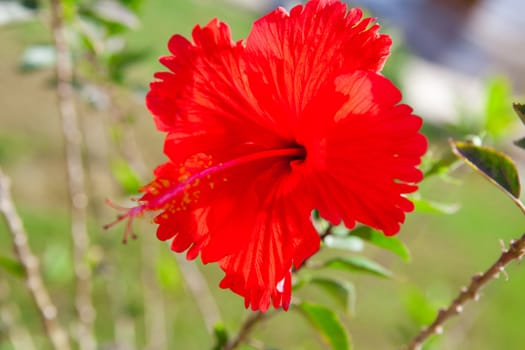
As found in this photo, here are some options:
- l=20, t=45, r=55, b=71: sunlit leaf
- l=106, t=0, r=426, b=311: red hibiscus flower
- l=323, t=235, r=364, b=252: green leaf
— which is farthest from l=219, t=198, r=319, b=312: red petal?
l=20, t=45, r=55, b=71: sunlit leaf

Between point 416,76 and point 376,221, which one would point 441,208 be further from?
point 416,76

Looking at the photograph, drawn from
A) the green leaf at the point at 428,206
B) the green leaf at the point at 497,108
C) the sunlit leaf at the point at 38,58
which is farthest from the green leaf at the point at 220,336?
the green leaf at the point at 497,108

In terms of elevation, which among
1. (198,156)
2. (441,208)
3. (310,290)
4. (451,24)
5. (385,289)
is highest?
(451,24)

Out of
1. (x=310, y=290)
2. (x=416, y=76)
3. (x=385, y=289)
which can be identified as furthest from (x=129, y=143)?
(x=416, y=76)

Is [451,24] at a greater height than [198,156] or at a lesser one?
greater

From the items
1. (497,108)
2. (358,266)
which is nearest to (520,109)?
(358,266)
